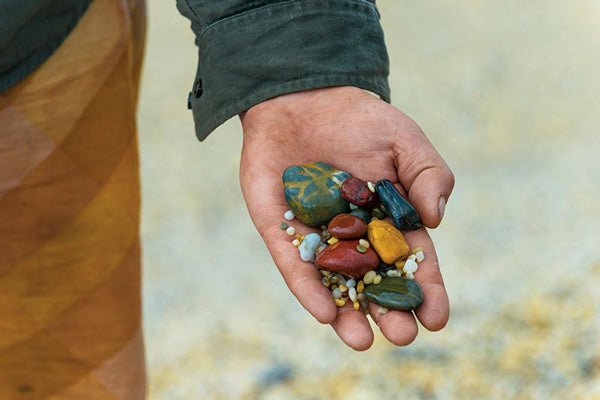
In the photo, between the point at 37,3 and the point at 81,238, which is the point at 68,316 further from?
the point at 37,3

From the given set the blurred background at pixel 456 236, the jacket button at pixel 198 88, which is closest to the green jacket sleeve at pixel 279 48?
the jacket button at pixel 198 88

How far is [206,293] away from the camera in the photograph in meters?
2.29

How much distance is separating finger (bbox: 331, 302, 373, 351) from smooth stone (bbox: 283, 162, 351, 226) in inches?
4.9

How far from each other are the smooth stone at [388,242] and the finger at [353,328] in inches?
2.9

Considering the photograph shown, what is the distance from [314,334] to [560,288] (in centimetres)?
63

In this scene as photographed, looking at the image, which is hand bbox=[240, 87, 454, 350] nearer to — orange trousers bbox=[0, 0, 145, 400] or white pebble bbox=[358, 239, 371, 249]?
white pebble bbox=[358, 239, 371, 249]

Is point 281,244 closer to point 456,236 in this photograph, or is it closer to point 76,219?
point 76,219

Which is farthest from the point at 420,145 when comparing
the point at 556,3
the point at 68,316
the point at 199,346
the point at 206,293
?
the point at 556,3

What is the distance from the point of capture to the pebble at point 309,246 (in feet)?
2.84

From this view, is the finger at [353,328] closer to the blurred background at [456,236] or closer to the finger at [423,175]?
the finger at [423,175]

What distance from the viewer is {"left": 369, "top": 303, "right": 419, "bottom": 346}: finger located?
0.80 m

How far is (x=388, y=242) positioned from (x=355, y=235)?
1.7 inches

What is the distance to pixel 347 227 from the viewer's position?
2.97ft

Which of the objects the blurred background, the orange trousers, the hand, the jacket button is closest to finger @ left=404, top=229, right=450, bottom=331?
the hand
